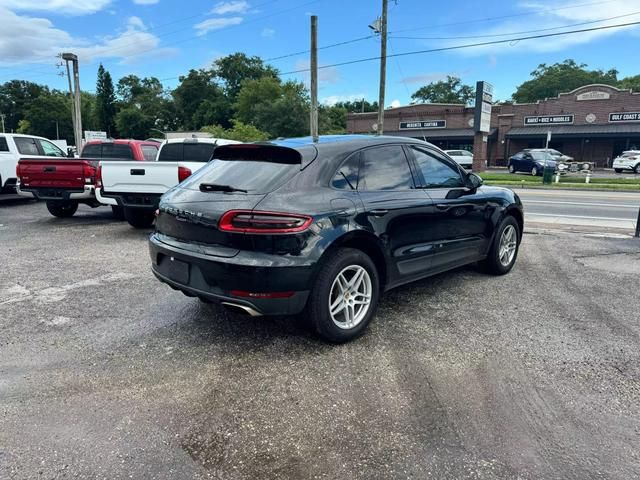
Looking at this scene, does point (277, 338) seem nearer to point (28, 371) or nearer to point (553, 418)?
point (28, 371)

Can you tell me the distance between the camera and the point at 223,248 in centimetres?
335

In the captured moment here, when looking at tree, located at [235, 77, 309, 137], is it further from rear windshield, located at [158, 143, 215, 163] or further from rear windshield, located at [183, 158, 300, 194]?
rear windshield, located at [183, 158, 300, 194]

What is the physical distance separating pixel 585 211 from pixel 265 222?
41.0 feet

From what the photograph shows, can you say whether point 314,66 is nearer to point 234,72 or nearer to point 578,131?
point 578,131

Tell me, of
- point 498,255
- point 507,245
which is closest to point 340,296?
point 498,255

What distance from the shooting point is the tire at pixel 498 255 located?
553cm

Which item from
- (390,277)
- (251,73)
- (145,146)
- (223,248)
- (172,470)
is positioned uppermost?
(251,73)

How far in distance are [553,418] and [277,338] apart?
6.82 ft

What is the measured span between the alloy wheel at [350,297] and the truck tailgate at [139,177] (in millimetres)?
4783

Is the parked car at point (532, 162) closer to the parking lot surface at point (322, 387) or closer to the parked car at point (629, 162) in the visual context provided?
the parked car at point (629, 162)

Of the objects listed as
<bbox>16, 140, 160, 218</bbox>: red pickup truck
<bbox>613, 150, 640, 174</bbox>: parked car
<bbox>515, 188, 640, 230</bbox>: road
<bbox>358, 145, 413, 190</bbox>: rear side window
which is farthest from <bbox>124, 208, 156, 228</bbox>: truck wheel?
<bbox>613, 150, 640, 174</bbox>: parked car

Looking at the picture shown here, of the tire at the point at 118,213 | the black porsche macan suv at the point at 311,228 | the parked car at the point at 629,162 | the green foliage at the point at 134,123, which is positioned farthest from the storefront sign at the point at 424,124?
the green foliage at the point at 134,123

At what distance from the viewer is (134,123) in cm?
8806

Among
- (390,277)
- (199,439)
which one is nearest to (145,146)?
(390,277)
